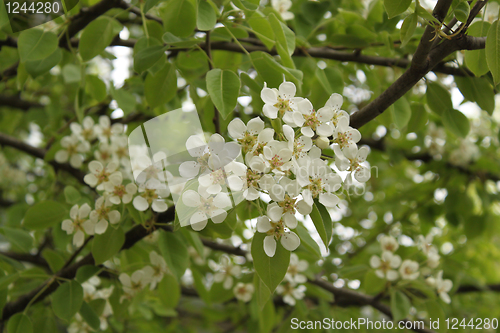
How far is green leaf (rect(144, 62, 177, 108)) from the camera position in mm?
1602

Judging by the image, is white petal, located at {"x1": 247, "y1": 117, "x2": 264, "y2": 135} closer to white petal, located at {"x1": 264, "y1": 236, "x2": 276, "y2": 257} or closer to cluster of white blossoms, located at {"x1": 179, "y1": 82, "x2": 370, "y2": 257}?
cluster of white blossoms, located at {"x1": 179, "y1": 82, "x2": 370, "y2": 257}

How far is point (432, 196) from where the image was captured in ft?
10.7

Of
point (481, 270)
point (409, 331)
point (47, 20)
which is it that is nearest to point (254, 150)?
point (47, 20)

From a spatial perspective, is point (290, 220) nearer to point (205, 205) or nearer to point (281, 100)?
point (205, 205)

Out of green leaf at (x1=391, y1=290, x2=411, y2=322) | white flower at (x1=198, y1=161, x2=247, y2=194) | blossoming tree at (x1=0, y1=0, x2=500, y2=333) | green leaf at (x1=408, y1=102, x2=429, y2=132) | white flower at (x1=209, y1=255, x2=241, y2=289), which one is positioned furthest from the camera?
white flower at (x1=209, y1=255, x2=241, y2=289)

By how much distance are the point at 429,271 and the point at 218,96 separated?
1.91 meters

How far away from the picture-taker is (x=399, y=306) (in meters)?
1.91

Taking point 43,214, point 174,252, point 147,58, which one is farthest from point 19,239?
point 147,58

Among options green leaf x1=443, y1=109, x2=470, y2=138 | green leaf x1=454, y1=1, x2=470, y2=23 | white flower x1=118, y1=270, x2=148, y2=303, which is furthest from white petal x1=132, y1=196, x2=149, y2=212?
green leaf x1=443, y1=109, x2=470, y2=138

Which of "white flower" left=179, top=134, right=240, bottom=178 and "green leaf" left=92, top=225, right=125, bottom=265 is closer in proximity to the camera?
"white flower" left=179, top=134, right=240, bottom=178

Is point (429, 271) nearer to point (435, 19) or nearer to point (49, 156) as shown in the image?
point (435, 19)

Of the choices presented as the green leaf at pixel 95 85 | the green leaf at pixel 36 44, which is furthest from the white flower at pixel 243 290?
the green leaf at pixel 36 44

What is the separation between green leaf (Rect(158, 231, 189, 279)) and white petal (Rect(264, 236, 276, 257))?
Answer: 1.72 ft

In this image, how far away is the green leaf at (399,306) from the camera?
1.84 meters
